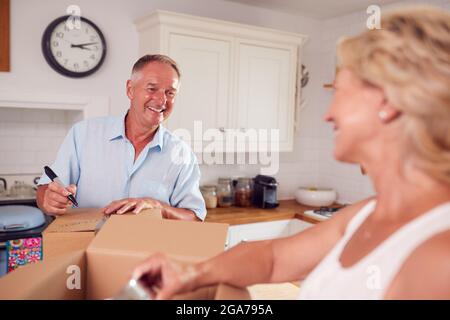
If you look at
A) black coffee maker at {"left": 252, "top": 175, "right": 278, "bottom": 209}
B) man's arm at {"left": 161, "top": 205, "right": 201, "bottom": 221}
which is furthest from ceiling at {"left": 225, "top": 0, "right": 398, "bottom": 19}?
man's arm at {"left": 161, "top": 205, "right": 201, "bottom": 221}

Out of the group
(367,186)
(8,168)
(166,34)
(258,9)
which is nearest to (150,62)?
(166,34)

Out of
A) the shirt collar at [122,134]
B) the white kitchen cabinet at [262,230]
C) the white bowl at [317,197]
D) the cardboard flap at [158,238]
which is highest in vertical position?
the shirt collar at [122,134]

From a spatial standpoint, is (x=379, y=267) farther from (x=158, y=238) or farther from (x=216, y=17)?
(x=216, y=17)

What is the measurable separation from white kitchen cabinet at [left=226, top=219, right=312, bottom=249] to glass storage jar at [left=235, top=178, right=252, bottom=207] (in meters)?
0.30

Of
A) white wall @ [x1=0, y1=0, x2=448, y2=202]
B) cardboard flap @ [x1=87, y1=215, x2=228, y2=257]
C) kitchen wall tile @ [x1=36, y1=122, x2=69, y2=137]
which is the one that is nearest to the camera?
cardboard flap @ [x1=87, y1=215, x2=228, y2=257]

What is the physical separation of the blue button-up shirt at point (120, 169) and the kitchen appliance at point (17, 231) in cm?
68

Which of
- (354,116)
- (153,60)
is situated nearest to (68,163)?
(153,60)

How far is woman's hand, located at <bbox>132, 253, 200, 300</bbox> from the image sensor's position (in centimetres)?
74

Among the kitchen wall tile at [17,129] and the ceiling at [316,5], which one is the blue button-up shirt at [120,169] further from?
the ceiling at [316,5]

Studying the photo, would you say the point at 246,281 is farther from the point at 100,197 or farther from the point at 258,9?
the point at 258,9

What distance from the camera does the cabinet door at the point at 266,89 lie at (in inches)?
123

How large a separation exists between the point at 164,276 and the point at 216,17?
110 inches

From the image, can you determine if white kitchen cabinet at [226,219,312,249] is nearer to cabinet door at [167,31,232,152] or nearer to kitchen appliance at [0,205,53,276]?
cabinet door at [167,31,232,152]

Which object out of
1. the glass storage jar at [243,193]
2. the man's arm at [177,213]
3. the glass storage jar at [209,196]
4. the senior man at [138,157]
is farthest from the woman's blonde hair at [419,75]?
the glass storage jar at [243,193]
